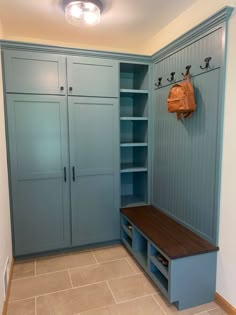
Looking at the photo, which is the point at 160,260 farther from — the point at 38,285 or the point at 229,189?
the point at 38,285

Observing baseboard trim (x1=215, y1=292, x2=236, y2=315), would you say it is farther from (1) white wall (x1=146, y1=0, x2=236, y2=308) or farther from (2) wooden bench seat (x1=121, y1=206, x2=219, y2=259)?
(2) wooden bench seat (x1=121, y1=206, x2=219, y2=259)

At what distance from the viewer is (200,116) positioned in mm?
2006

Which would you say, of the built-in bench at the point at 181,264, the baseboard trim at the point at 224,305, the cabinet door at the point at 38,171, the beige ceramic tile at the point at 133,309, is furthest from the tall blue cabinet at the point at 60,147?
the baseboard trim at the point at 224,305

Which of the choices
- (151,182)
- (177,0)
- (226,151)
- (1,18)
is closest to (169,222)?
(151,182)

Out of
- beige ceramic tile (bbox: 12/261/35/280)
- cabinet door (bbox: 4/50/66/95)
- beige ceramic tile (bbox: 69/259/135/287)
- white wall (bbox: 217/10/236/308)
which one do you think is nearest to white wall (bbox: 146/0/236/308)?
white wall (bbox: 217/10/236/308)

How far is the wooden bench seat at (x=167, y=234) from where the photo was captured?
1.86 meters

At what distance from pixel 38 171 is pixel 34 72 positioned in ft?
3.35

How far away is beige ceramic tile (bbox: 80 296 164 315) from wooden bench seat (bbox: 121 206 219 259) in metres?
0.47

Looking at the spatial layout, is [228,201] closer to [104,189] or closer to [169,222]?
[169,222]

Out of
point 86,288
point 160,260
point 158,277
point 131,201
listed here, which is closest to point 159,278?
point 158,277

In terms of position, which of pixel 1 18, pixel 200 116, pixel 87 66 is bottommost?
pixel 200 116

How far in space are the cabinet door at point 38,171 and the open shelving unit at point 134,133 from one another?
0.76 meters

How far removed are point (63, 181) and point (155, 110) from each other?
1.36 metres

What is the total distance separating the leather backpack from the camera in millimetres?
1982
